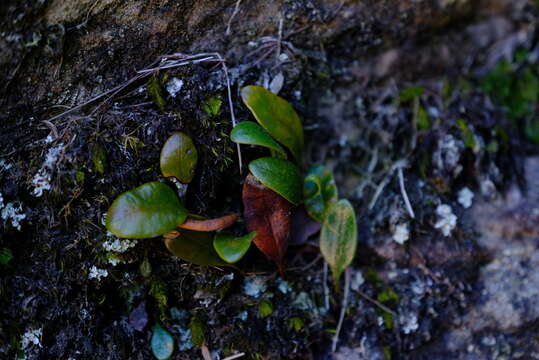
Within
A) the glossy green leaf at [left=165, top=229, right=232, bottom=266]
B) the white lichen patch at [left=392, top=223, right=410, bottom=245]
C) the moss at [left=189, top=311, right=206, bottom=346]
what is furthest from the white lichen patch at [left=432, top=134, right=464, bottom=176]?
the moss at [left=189, top=311, right=206, bottom=346]

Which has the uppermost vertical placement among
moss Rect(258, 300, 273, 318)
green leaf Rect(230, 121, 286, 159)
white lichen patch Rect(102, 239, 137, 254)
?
green leaf Rect(230, 121, 286, 159)

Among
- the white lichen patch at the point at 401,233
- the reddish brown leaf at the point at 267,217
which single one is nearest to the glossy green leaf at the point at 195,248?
the reddish brown leaf at the point at 267,217

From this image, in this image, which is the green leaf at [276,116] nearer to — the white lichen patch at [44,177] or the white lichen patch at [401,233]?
the white lichen patch at [401,233]

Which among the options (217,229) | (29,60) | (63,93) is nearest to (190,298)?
(217,229)

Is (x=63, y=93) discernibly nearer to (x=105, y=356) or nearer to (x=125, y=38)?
(x=125, y=38)

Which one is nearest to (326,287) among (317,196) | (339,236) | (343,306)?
(343,306)

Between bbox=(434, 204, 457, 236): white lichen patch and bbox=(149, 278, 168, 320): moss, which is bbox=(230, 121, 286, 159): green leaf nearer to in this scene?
bbox=(149, 278, 168, 320): moss
